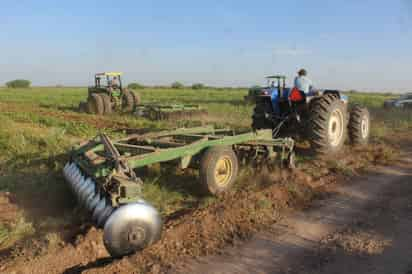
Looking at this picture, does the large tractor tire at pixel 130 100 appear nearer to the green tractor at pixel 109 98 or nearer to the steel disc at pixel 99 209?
the green tractor at pixel 109 98

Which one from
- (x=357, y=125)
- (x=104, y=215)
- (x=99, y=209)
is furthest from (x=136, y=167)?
(x=357, y=125)

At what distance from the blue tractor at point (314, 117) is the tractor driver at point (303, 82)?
84 mm

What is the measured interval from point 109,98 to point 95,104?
652mm

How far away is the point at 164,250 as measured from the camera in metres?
2.99

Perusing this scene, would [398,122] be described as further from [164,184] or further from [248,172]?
[164,184]

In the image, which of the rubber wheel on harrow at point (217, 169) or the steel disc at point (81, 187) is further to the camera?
the rubber wheel on harrow at point (217, 169)

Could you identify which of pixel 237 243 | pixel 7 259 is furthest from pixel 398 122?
pixel 7 259

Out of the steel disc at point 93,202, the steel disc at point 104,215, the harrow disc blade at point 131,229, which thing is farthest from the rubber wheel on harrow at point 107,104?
the harrow disc blade at point 131,229

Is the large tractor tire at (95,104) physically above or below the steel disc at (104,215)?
above

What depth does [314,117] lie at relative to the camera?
600 cm

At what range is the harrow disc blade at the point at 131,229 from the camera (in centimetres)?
269

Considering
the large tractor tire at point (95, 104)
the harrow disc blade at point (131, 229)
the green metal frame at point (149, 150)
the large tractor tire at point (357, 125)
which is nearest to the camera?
the harrow disc blade at point (131, 229)

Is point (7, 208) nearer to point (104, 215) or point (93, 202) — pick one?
point (93, 202)

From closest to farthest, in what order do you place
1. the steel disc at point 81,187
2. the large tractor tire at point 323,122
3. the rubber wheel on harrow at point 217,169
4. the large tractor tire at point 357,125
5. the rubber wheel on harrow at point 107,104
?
the steel disc at point 81,187, the rubber wheel on harrow at point 217,169, the large tractor tire at point 323,122, the large tractor tire at point 357,125, the rubber wheel on harrow at point 107,104
